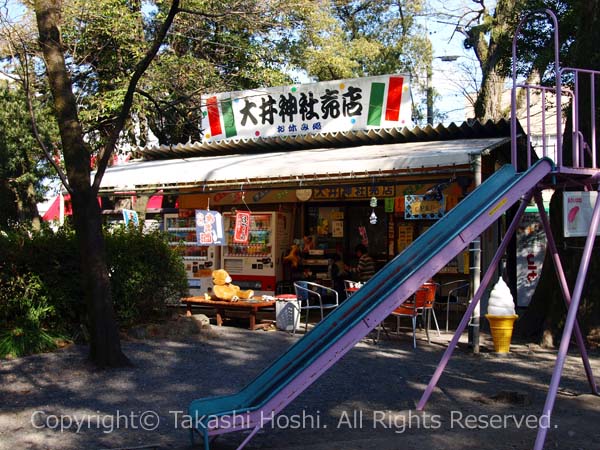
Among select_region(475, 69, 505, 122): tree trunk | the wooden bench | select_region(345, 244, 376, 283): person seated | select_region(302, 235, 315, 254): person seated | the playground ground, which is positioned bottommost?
the playground ground

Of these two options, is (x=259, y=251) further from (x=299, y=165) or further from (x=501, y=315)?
(x=501, y=315)

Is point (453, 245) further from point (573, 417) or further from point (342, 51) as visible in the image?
point (342, 51)

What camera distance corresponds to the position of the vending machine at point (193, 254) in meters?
14.6

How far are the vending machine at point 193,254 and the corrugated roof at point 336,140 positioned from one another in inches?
66.3

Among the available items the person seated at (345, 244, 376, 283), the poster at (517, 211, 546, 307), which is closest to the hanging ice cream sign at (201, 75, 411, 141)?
the person seated at (345, 244, 376, 283)

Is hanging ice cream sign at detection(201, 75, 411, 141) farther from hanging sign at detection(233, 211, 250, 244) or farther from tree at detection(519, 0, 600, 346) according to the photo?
tree at detection(519, 0, 600, 346)

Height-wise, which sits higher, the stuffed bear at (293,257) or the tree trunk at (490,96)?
the tree trunk at (490,96)

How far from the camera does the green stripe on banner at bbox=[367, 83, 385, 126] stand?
41.5 feet

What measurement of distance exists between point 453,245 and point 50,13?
6.14 m

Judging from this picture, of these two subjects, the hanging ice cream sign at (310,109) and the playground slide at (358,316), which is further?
the hanging ice cream sign at (310,109)

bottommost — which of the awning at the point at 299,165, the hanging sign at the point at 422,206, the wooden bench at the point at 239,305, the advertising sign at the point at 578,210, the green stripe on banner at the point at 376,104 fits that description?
the wooden bench at the point at 239,305

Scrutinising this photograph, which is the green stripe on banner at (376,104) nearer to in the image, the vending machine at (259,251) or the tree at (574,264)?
the vending machine at (259,251)

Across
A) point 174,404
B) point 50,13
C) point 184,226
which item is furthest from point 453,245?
point 184,226

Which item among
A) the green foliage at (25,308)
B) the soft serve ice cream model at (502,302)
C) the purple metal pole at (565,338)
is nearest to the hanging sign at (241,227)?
the green foliage at (25,308)
